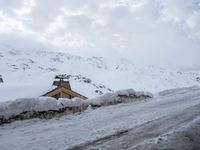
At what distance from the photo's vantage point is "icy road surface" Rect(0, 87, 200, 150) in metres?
6.49

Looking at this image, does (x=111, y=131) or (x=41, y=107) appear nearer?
(x=111, y=131)

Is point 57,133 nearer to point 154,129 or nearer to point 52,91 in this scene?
point 154,129

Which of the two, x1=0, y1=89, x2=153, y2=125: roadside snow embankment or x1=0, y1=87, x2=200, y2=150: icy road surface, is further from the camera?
x1=0, y1=89, x2=153, y2=125: roadside snow embankment

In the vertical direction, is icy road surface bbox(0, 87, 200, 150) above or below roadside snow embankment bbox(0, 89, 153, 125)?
below

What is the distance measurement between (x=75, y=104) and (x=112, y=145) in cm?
487

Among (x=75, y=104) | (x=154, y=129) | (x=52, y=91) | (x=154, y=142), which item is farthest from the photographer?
(x=52, y=91)

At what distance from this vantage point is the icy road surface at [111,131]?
6488 millimetres

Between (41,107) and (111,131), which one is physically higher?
(41,107)

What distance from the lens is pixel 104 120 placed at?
9125mm

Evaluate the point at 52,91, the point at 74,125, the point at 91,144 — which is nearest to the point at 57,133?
the point at 74,125

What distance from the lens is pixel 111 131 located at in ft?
24.8

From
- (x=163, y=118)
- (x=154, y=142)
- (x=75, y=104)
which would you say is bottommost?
(x=154, y=142)

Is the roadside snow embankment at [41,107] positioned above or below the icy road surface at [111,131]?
above

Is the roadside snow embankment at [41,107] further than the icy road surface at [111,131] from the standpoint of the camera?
Yes
